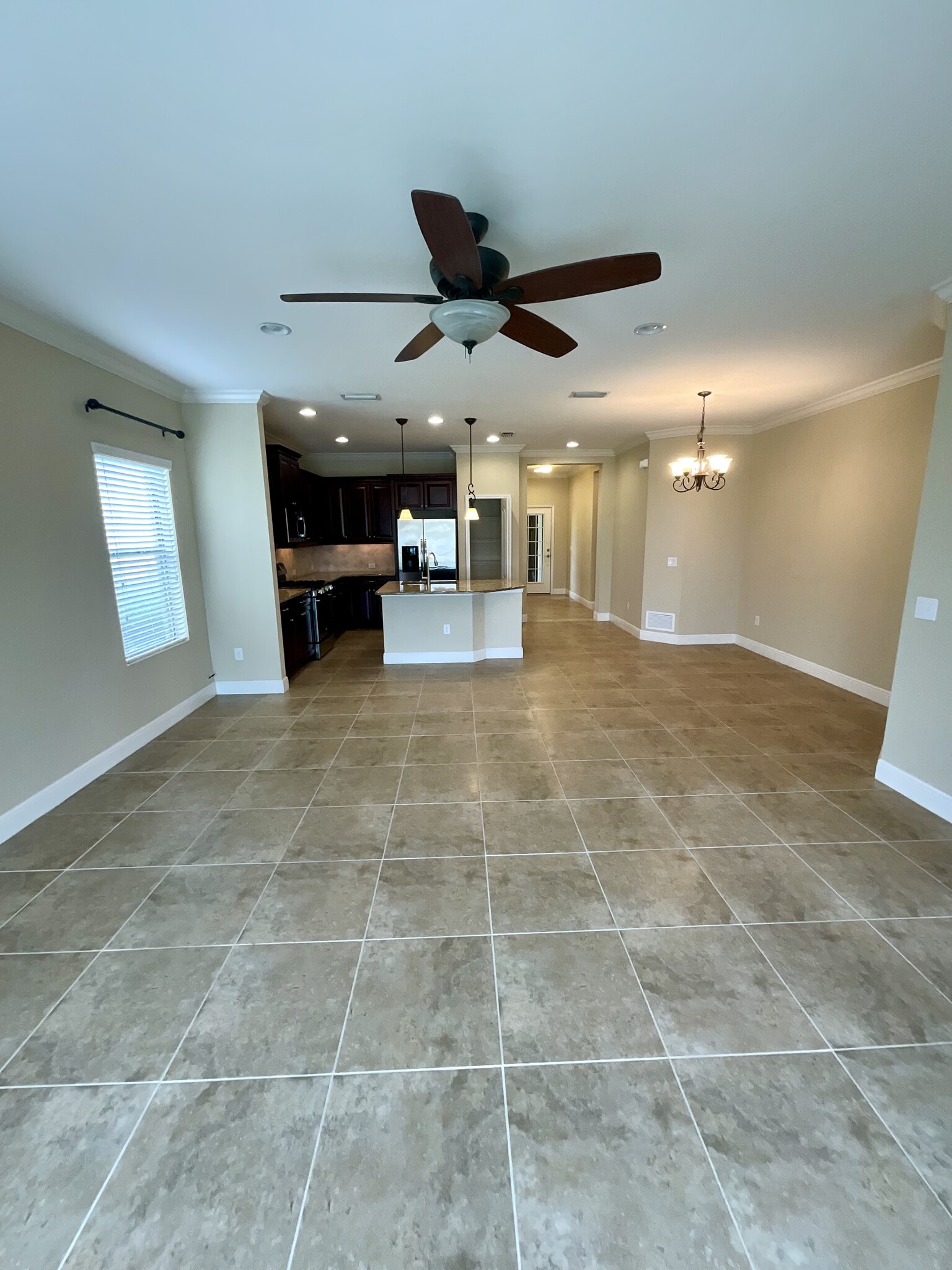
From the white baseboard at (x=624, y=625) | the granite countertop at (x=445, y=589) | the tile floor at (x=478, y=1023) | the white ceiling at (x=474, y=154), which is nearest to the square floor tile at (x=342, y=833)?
the tile floor at (x=478, y=1023)

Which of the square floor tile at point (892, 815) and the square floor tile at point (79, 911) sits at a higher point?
the square floor tile at point (892, 815)

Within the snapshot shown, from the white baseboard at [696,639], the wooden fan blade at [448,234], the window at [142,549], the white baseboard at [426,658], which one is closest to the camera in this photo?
the wooden fan blade at [448,234]

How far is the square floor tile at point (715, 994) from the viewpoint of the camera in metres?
1.48

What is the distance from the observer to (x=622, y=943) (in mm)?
1828

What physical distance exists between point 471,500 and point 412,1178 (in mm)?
6355

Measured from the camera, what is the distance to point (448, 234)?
1476 millimetres

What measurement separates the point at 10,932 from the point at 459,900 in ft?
5.79

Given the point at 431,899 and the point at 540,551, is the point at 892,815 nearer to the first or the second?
the point at 431,899

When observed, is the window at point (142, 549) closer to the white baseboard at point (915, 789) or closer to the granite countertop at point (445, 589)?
the granite countertop at point (445, 589)

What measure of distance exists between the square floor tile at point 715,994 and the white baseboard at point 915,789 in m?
1.66

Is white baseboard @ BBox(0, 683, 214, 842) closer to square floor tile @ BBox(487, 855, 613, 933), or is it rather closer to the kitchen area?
square floor tile @ BBox(487, 855, 613, 933)

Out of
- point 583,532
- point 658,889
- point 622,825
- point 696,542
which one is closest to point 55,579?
point 622,825

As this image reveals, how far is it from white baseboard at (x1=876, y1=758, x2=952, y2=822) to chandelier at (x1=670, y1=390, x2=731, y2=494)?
3.29m

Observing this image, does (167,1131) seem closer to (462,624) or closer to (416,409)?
(462,624)
